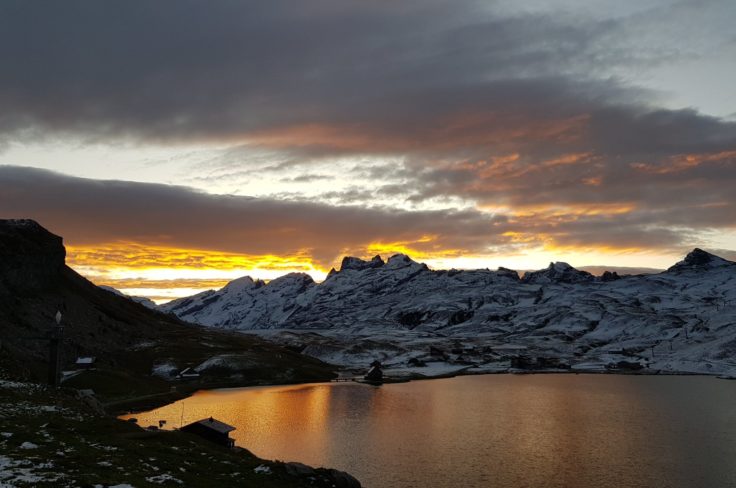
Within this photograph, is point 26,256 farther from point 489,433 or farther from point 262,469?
point 262,469

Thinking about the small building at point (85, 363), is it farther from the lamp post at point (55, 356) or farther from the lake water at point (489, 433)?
the lamp post at point (55, 356)

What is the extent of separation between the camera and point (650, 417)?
119m

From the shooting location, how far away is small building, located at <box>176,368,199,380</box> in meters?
170

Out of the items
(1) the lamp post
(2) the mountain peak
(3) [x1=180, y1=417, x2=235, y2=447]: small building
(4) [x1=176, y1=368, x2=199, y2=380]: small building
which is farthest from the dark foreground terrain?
(3) [x1=180, y1=417, x2=235, y2=447]: small building

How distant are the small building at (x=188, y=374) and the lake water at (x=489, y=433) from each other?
18684 mm

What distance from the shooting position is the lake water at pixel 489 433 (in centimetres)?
6931

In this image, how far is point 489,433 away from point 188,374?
355 feet

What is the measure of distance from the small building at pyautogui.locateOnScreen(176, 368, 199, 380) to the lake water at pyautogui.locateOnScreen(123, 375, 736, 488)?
736 inches

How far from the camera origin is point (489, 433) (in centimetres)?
9619

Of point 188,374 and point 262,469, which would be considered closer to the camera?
point 262,469

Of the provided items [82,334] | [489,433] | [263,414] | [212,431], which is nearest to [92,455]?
[212,431]

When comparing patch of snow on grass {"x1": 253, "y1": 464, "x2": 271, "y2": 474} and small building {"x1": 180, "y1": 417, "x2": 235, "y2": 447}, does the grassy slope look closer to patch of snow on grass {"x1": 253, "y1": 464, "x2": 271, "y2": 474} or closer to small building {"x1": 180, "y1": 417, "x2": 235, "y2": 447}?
patch of snow on grass {"x1": 253, "y1": 464, "x2": 271, "y2": 474}

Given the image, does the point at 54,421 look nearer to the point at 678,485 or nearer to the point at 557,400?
the point at 678,485

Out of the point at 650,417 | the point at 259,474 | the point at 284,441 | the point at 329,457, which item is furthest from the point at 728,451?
the point at 259,474
